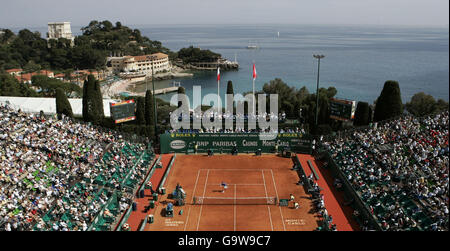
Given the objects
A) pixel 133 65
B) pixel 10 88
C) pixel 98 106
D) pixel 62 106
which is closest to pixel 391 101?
pixel 98 106

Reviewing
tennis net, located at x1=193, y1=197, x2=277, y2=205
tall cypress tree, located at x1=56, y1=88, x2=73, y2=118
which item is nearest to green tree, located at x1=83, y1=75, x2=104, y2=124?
tall cypress tree, located at x1=56, y1=88, x2=73, y2=118

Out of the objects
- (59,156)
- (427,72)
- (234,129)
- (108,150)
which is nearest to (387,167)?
(234,129)

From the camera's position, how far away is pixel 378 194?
73.2 feet

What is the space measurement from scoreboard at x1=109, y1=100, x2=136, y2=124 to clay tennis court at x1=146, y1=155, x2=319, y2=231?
6.26 m

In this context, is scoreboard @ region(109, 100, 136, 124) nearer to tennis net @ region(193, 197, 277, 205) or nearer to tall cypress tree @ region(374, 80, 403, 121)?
tennis net @ region(193, 197, 277, 205)

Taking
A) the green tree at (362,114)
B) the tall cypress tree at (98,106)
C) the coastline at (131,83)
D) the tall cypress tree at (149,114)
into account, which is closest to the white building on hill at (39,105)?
the tall cypress tree at (98,106)

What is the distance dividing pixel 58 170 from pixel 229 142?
1527cm

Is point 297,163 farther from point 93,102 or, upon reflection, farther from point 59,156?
point 93,102

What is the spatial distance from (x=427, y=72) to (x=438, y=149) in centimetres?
8652

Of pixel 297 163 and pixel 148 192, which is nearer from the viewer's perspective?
pixel 148 192

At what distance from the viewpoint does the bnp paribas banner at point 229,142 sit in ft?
110
